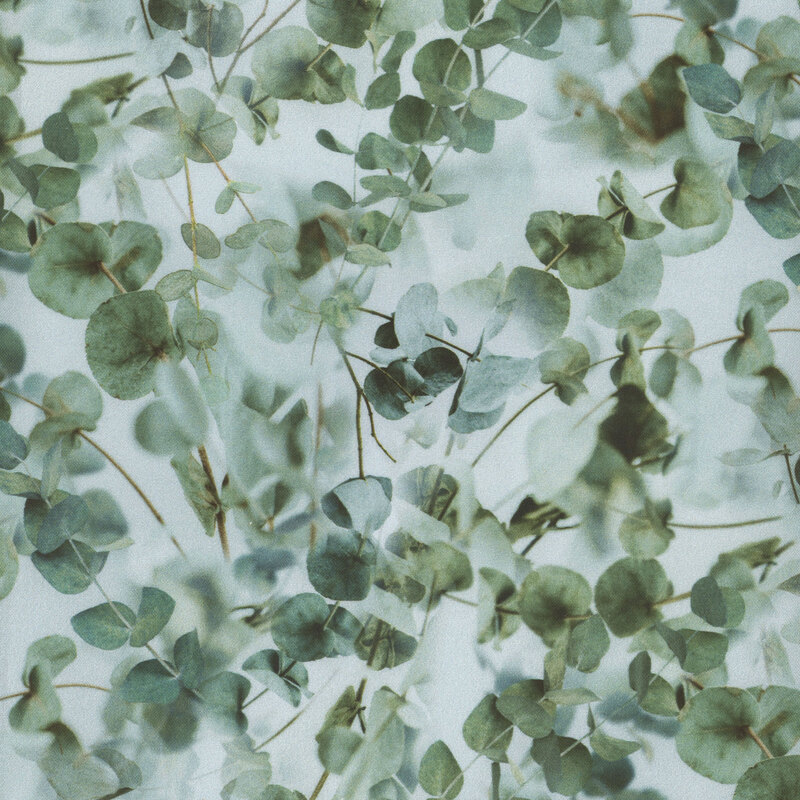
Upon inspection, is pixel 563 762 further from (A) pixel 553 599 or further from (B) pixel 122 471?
(B) pixel 122 471

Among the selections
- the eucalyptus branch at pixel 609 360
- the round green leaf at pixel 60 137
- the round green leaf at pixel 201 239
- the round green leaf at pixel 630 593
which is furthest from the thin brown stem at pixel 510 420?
the round green leaf at pixel 60 137

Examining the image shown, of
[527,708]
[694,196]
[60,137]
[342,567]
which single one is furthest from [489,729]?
[60,137]

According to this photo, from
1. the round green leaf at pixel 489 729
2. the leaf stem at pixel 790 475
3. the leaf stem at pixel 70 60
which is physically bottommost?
the round green leaf at pixel 489 729

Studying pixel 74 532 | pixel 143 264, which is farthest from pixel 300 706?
pixel 143 264

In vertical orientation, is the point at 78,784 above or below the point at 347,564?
below

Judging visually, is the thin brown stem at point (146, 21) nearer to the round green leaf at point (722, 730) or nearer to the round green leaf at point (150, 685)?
the round green leaf at point (150, 685)

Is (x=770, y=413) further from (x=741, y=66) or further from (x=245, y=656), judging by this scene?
(x=245, y=656)

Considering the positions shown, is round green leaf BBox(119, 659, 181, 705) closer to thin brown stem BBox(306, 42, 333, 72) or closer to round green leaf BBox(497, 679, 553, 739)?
round green leaf BBox(497, 679, 553, 739)

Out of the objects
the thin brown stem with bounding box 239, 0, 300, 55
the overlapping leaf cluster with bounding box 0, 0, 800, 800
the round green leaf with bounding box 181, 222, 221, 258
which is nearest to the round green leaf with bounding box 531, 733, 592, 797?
the overlapping leaf cluster with bounding box 0, 0, 800, 800
